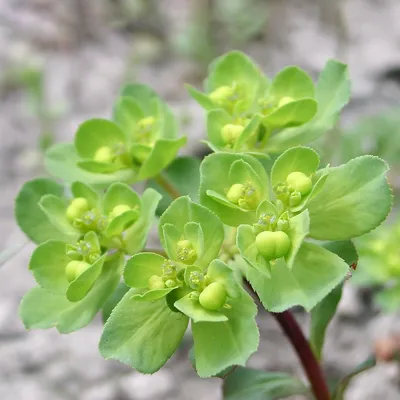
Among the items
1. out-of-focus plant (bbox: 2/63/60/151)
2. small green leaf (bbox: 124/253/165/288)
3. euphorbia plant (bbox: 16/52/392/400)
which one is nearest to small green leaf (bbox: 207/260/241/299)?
euphorbia plant (bbox: 16/52/392/400)

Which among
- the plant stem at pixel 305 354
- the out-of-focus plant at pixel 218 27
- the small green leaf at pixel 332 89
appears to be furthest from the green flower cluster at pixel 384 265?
the out-of-focus plant at pixel 218 27

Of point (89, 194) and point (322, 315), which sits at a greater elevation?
point (89, 194)

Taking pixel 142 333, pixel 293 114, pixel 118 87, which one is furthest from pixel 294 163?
pixel 118 87

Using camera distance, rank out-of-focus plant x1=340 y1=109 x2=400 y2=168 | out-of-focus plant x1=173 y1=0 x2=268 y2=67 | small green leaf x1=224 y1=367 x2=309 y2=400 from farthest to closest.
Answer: out-of-focus plant x1=173 y1=0 x2=268 y2=67
out-of-focus plant x1=340 y1=109 x2=400 y2=168
small green leaf x1=224 y1=367 x2=309 y2=400

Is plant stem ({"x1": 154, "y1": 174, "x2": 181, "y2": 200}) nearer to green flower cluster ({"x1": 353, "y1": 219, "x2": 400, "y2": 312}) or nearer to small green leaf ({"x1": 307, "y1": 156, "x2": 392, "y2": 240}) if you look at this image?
small green leaf ({"x1": 307, "y1": 156, "x2": 392, "y2": 240})

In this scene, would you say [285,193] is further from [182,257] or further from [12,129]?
[12,129]

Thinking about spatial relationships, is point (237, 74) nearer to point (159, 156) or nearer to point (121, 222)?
point (159, 156)

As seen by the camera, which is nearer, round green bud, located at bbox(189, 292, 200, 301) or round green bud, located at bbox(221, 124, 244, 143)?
round green bud, located at bbox(189, 292, 200, 301)
